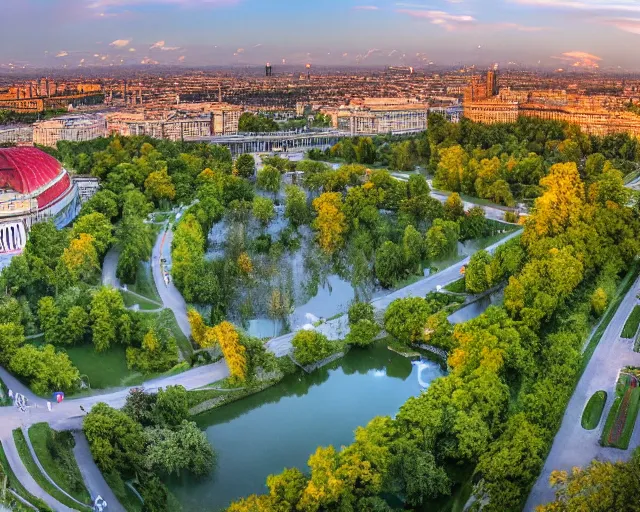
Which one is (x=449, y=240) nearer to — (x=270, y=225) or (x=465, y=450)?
(x=270, y=225)

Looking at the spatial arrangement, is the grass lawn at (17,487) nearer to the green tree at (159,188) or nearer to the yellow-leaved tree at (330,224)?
the yellow-leaved tree at (330,224)

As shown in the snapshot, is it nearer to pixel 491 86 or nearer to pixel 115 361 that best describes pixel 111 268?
pixel 115 361

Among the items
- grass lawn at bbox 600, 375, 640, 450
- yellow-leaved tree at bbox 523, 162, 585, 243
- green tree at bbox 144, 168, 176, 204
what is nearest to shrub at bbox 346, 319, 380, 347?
grass lawn at bbox 600, 375, 640, 450

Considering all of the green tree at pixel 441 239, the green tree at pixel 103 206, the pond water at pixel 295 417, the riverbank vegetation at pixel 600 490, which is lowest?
the pond water at pixel 295 417

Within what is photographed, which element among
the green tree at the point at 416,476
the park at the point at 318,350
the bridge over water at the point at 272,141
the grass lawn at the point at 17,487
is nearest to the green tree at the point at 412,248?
the park at the point at 318,350

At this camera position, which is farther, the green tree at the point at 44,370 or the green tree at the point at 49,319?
the green tree at the point at 49,319

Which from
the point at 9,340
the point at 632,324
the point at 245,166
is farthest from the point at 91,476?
the point at 245,166

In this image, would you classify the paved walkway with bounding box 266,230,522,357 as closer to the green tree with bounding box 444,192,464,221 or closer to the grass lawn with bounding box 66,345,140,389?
the grass lawn with bounding box 66,345,140,389
